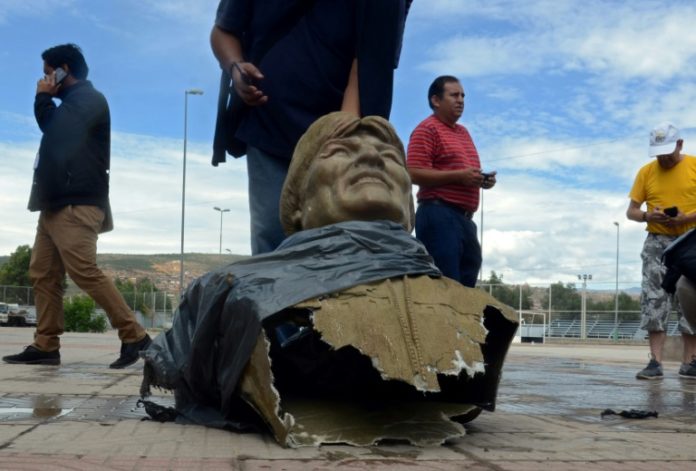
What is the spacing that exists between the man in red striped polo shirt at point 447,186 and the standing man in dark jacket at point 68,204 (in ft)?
7.05

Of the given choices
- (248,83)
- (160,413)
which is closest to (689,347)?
(248,83)

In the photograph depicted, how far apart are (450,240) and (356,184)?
5.96 feet

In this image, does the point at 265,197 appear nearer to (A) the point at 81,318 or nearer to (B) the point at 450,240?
(B) the point at 450,240

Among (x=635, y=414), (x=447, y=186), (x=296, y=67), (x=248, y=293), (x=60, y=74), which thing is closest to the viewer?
(x=248, y=293)

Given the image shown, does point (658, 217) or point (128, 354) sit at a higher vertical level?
point (658, 217)

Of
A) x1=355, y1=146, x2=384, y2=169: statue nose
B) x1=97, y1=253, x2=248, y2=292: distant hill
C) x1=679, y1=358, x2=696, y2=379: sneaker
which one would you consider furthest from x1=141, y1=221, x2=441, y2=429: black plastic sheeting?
x1=97, y1=253, x2=248, y2=292: distant hill

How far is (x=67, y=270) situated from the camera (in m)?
5.64

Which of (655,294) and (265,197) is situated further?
(655,294)

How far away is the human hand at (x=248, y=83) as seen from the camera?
3512mm

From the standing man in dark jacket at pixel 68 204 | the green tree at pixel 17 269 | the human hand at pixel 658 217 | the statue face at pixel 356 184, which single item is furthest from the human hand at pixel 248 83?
the green tree at pixel 17 269

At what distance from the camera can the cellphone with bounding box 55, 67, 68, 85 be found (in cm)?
593

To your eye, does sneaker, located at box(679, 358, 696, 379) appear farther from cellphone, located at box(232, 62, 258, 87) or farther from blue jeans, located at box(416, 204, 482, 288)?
cellphone, located at box(232, 62, 258, 87)

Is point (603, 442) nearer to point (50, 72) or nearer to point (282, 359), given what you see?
point (282, 359)

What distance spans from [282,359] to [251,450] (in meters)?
0.70
